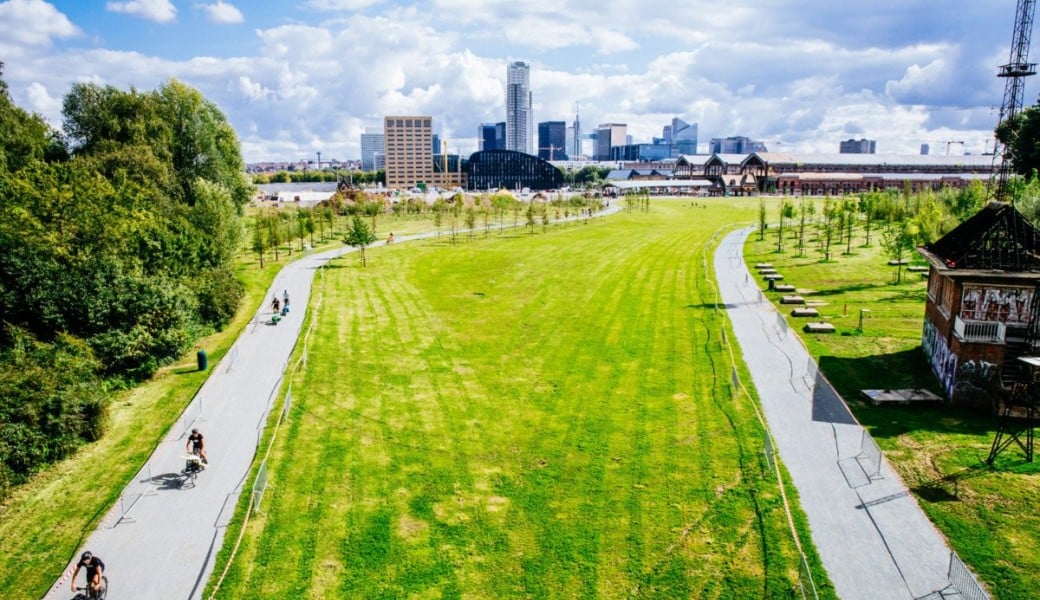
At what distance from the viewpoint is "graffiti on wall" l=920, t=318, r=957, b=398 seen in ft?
84.3

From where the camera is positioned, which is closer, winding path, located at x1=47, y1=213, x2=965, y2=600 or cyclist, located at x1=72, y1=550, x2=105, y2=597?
cyclist, located at x1=72, y1=550, x2=105, y2=597

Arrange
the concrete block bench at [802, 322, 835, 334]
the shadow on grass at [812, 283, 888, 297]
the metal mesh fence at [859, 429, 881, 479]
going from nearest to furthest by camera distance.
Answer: the metal mesh fence at [859, 429, 881, 479]
the concrete block bench at [802, 322, 835, 334]
the shadow on grass at [812, 283, 888, 297]

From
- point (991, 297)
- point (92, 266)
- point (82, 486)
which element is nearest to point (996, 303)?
point (991, 297)

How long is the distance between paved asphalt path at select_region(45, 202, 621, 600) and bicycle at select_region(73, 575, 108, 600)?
7.1 inches

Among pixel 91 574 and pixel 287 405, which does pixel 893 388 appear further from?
pixel 91 574

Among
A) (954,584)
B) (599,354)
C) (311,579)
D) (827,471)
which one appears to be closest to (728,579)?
(954,584)

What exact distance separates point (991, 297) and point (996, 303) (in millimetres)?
272

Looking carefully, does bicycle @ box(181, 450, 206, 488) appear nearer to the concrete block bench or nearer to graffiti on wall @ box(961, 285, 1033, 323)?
graffiti on wall @ box(961, 285, 1033, 323)

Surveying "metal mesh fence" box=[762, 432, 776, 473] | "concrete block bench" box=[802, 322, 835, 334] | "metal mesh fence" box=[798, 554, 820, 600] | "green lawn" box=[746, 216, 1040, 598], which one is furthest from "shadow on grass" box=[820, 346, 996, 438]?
"metal mesh fence" box=[798, 554, 820, 600]

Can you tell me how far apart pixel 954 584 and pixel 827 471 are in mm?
5279

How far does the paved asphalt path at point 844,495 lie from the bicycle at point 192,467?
17986 millimetres

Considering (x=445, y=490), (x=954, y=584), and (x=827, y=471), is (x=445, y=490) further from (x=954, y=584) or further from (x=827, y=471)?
(x=954, y=584)

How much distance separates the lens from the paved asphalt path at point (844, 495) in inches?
617

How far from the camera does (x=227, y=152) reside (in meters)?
64.7
